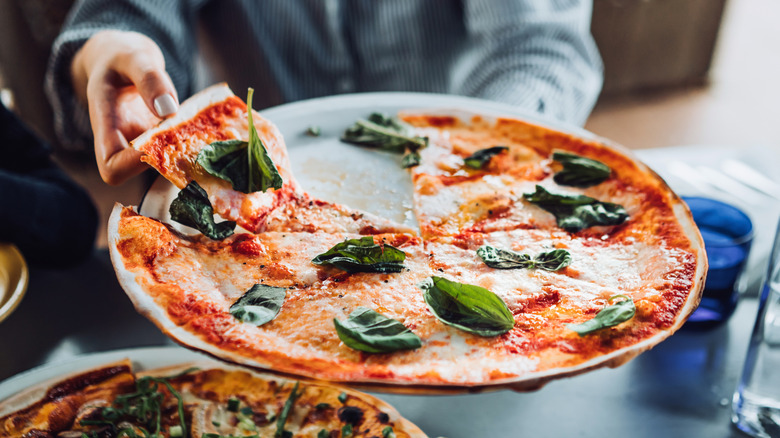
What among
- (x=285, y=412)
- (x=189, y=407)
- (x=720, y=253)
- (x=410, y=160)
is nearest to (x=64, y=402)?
(x=189, y=407)

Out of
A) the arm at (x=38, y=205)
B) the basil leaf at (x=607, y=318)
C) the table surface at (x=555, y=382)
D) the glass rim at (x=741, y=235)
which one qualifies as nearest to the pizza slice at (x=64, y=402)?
the table surface at (x=555, y=382)

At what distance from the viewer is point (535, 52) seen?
177cm

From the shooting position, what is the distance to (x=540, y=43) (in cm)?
176

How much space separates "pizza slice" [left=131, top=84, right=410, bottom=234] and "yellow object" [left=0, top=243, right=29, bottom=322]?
34cm

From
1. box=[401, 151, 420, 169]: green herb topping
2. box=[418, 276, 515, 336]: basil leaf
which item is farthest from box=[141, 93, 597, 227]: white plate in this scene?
box=[418, 276, 515, 336]: basil leaf

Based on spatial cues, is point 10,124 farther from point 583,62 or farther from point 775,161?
point 775,161

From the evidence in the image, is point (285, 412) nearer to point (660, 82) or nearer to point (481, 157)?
point (481, 157)

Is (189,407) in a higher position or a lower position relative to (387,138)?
lower

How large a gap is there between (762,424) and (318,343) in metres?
0.66

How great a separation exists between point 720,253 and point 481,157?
0.41m

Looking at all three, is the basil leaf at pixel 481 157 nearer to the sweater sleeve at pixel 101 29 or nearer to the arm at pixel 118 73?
the arm at pixel 118 73

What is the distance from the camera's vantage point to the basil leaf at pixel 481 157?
3.53 ft

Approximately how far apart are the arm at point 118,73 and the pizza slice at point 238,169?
0.05 m

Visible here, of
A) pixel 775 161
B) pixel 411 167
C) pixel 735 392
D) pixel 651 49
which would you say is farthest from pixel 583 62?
pixel 651 49
